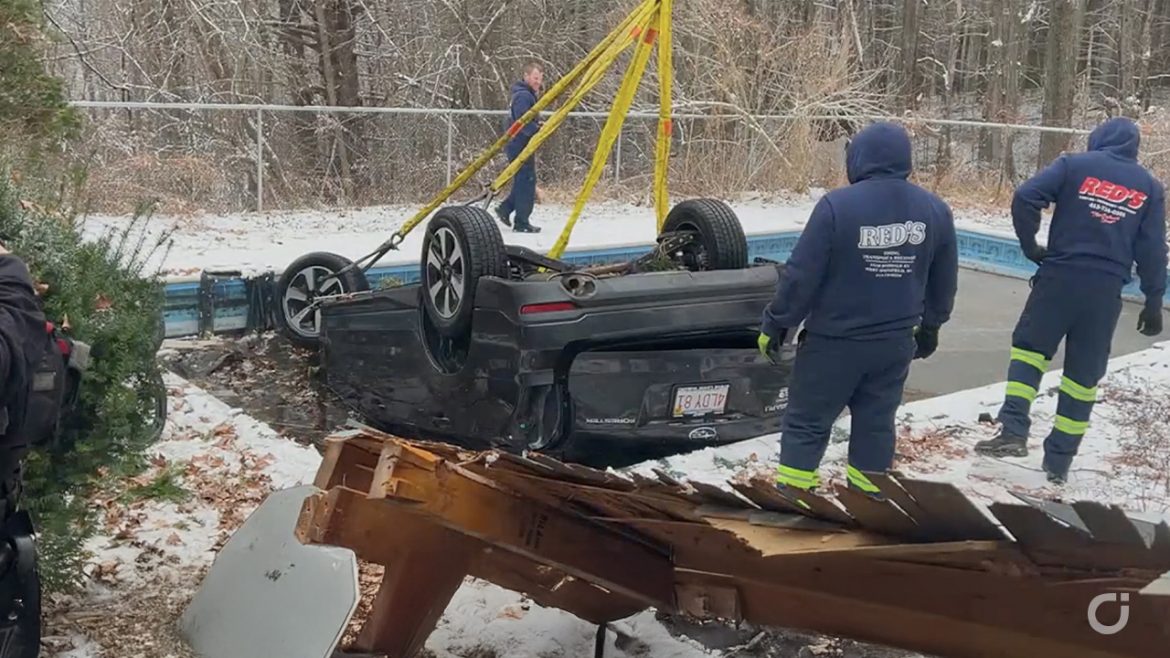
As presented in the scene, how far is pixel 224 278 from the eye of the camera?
908 centimetres

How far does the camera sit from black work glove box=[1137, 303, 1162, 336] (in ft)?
18.3

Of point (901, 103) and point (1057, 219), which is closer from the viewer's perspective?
point (1057, 219)

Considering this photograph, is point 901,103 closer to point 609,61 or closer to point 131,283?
point 609,61

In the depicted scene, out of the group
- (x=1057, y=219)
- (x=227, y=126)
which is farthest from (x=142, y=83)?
(x=1057, y=219)

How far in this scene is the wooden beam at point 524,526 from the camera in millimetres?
2734

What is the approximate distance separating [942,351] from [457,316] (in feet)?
18.0

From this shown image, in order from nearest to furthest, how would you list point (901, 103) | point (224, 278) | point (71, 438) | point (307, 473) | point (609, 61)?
point (71, 438), point (307, 473), point (609, 61), point (224, 278), point (901, 103)

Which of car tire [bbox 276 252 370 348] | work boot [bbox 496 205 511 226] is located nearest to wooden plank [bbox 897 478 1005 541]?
car tire [bbox 276 252 370 348]

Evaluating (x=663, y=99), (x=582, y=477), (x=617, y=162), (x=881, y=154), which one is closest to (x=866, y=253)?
(x=881, y=154)

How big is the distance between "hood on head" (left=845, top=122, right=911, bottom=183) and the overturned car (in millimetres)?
1079

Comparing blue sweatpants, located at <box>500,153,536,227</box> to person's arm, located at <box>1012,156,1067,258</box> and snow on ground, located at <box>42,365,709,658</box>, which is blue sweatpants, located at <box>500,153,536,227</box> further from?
snow on ground, located at <box>42,365,709,658</box>

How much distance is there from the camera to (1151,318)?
565 centimetres

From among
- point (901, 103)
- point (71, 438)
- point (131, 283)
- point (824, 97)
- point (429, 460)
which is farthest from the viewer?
point (901, 103)

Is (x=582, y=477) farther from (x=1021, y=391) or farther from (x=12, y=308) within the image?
(x=1021, y=391)
